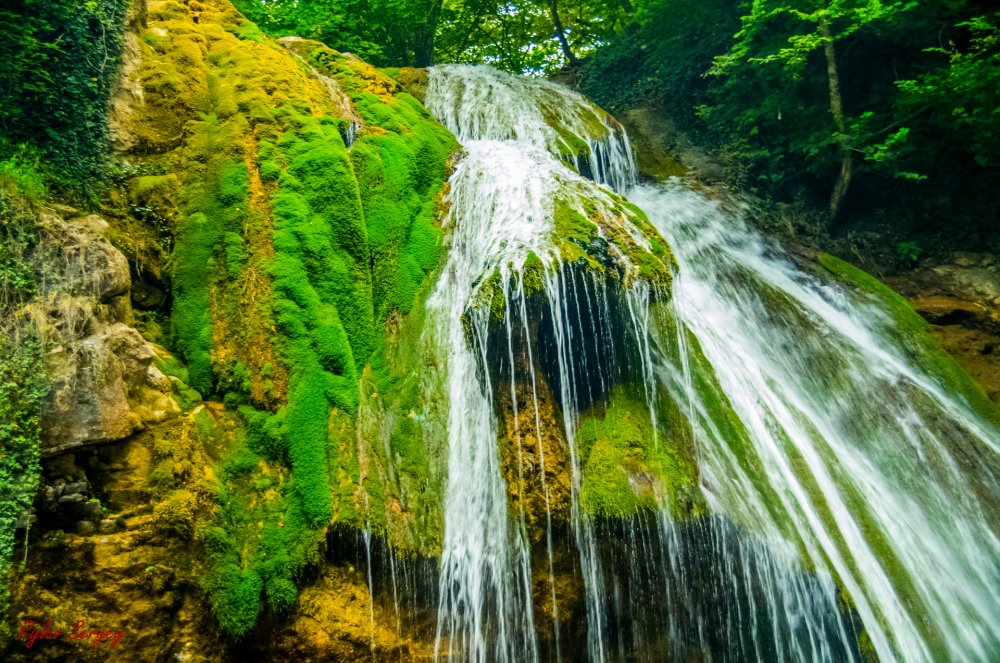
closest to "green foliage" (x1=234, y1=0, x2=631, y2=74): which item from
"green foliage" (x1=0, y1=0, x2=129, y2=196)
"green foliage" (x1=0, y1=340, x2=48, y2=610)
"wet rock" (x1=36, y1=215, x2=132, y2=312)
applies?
"green foliage" (x1=0, y1=0, x2=129, y2=196)

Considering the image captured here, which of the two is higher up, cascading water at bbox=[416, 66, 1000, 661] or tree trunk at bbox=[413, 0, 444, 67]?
tree trunk at bbox=[413, 0, 444, 67]

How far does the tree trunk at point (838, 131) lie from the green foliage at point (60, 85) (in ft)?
36.4

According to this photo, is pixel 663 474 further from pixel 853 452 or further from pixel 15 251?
pixel 15 251

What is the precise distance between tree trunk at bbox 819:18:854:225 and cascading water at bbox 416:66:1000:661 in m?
4.76

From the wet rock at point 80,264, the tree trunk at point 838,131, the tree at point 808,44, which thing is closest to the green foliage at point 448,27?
the tree at point 808,44

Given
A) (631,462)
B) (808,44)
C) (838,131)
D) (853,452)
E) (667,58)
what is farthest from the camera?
(667,58)

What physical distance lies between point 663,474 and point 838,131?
9.06m

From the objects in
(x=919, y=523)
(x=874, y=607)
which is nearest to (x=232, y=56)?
(x=874, y=607)

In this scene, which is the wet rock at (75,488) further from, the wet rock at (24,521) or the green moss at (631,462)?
the green moss at (631,462)

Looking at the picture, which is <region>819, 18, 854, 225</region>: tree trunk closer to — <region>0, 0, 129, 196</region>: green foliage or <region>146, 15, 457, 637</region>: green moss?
<region>146, 15, 457, 637</region>: green moss

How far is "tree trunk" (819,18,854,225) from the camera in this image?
33.3ft

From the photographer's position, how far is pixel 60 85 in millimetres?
5148

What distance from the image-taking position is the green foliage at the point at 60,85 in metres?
4.75

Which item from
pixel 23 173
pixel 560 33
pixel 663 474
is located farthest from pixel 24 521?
pixel 560 33
